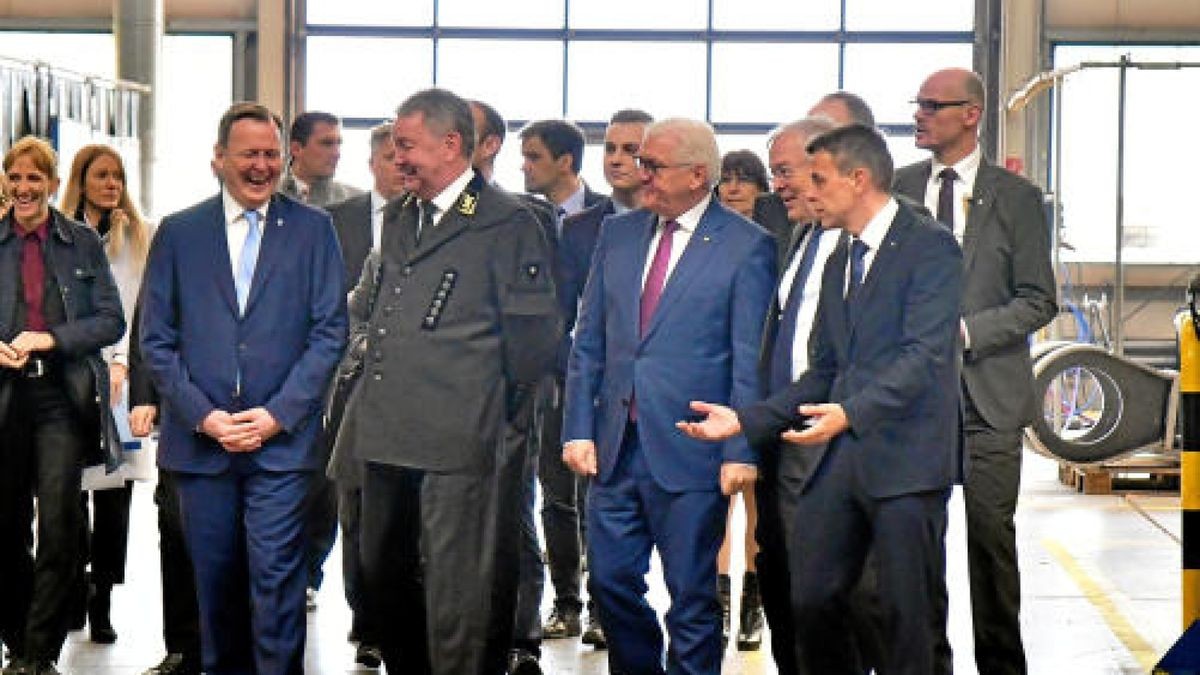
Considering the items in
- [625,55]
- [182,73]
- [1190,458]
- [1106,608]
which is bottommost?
[1106,608]

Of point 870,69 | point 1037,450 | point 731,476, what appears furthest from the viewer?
point 870,69

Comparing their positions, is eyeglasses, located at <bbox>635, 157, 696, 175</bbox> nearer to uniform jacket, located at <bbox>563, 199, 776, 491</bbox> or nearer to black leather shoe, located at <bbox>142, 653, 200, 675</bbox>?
uniform jacket, located at <bbox>563, 199, 776, 491</bbox>

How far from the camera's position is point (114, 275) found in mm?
7590

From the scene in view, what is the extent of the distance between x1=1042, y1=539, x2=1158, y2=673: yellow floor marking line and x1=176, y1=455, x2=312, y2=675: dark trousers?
292 centimetres

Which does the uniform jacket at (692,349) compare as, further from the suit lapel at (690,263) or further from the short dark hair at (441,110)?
the short dark hair at (441,110)

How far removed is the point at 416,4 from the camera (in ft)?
69.3

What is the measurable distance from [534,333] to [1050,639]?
2931 mm

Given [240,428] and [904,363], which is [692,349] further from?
[240,428]

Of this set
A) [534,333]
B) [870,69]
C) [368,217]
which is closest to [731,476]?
[534,333]

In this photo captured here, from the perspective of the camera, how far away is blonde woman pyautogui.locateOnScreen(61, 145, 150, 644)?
761 cm

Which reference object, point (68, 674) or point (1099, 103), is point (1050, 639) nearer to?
point (68, 674)

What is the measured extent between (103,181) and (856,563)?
3451mm

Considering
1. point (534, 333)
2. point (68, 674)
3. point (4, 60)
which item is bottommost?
point (68, 674)

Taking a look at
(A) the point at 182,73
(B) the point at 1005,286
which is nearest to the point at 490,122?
(B) the point at 1005,286
